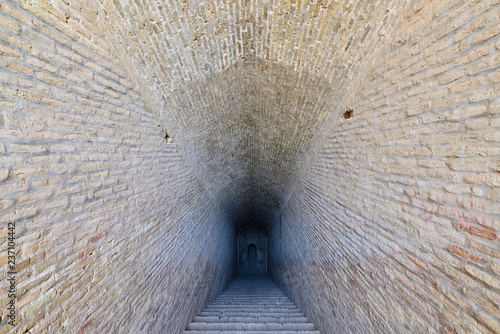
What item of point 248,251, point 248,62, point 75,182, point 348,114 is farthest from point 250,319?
point 248,251

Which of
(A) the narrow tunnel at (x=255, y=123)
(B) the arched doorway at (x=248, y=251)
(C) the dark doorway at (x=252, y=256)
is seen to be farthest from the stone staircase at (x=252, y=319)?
(C) the dark doorway at (x=252, y=256)

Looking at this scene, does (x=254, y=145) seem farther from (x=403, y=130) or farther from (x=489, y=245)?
(x=489, y=245)

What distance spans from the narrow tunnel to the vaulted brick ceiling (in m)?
0.02

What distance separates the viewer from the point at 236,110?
4.45 meters

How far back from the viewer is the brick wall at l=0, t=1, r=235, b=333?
5.00 feet

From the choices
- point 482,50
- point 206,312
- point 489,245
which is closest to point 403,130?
point 482,50

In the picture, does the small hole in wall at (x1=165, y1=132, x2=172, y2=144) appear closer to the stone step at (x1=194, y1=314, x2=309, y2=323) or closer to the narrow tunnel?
the narrow tunnel

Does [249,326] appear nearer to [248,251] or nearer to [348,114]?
[348,114]

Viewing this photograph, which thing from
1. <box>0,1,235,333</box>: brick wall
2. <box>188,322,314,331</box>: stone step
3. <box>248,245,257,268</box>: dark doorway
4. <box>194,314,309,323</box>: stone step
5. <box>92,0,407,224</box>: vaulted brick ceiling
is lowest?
<box>248,245,257,268</box>: dark doorway

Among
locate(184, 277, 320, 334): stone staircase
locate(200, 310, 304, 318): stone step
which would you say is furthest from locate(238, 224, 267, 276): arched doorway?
locate(200, 310, 304, 318): stone step

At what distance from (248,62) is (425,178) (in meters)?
2.69

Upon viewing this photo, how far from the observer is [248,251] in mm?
14117

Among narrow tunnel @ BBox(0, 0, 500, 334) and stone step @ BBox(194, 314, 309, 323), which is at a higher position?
narrow tunnel @ BBox(0, 0, 500, 334)

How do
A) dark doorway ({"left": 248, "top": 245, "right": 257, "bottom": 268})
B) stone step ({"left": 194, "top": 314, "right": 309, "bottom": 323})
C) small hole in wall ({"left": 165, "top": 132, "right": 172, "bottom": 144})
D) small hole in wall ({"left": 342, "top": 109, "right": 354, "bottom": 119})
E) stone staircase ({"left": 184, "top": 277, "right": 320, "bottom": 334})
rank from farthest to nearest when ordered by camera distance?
dark doorway ({"left": 248, "top": 245, "right": 257, "bottom": 268})
stone step ({"left": 194, "top": 314, "right": 309, "bottom": 323})
stone staircase ({"left": 184, "top": 277, "right": 320, "bottom": 334})
small hole in wall ({"left": 165, "top": 132, "right": 172, "bottom": 144})
small hole in wall ({"left": 342, "top": 109, "right": 354, "bottom": 119})
